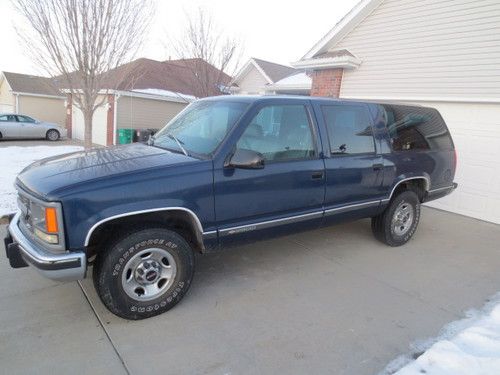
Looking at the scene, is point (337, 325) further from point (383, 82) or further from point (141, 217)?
point (383, 82)

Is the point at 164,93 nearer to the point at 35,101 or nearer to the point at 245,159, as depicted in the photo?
the point at 35,101

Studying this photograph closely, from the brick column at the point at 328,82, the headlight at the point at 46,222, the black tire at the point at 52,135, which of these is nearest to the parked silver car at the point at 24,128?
the black tire at the point at 52,135

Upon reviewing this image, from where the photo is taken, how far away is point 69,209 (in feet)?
8.70

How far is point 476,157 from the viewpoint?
7137 mm

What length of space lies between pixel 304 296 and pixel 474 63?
6.25 metres

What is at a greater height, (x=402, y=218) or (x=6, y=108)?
(x=6, y=108)

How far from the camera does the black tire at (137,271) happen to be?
114 inches

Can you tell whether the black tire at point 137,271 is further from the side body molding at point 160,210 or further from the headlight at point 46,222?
the headlight at point 46,222

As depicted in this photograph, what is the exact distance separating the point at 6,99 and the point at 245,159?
3570 centimetres

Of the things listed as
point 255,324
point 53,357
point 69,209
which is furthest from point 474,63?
point 53,357

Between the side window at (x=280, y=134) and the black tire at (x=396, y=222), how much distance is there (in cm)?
180

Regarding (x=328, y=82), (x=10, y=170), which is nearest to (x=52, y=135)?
(x=10, y=170)

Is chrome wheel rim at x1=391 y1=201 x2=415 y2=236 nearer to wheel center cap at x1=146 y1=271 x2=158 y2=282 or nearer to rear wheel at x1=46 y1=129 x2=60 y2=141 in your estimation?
wheel center cap at x1=146 y1=271 x2=158 y2=282

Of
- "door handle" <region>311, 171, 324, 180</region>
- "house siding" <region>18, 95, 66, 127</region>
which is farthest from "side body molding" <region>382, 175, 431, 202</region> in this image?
"house siding" <region>18, 95, 66, 127</region>
